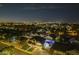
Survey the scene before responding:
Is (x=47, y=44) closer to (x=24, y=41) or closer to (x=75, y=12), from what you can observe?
(x=24, y=41)

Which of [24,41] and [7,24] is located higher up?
[7,24]

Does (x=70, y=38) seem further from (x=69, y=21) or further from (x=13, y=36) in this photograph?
(x=13, y=36)

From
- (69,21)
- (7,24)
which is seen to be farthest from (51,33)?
(7,24)

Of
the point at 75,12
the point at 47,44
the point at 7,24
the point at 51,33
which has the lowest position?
the point at 47,44

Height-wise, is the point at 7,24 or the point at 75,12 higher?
the point at 75,12

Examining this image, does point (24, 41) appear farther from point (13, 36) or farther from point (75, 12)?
point (75, 12)

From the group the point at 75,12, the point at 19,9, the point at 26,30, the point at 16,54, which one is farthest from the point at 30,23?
the point at 75,12
